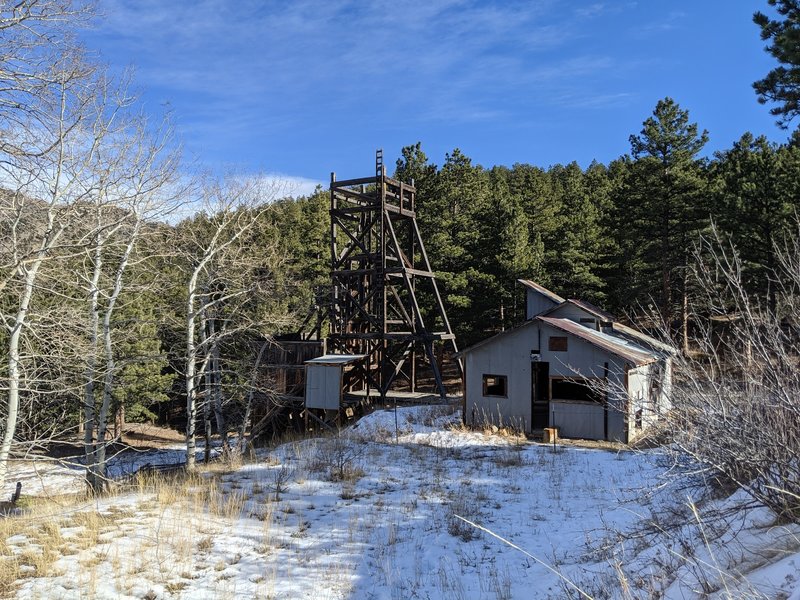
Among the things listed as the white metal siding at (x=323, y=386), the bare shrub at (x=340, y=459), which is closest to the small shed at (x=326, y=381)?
the white metal siding at (x=323, y=386)

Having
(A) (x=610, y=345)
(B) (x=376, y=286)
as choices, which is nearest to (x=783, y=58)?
(A) (x=610, y=345)

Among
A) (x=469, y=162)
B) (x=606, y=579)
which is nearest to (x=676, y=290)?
(x=469, y=162)

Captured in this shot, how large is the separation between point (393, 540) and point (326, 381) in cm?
1618

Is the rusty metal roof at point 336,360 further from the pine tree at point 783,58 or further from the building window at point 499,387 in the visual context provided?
the pine tree at point 783,58

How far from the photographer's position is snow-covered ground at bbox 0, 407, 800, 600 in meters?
5.10

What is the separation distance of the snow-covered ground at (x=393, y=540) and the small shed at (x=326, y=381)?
36.3 ft

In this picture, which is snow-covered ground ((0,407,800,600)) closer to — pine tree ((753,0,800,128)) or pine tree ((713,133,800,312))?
pine tree ((753,0,800,128))

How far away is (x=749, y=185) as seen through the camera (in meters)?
24.6

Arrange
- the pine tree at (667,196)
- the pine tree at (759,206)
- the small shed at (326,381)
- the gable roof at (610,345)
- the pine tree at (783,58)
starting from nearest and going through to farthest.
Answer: the pine tree at (783,58) → the gable roof at (610,345) → the small shed at (326,381) → the pine tree at (759,206) → the pine tree at (667,196)

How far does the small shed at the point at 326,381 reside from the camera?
913 inches

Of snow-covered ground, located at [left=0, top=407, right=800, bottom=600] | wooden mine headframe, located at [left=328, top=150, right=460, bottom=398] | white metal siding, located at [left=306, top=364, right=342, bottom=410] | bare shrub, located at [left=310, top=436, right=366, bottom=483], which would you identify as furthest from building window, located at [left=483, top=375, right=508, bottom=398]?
snow-covered ground, located at [left=0, top=407, right=800, bottom=600]

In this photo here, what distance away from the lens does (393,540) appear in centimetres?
750

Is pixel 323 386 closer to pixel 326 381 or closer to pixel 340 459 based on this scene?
pixel 326 381

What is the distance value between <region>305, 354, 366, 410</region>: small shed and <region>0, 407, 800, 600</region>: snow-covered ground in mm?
11071
